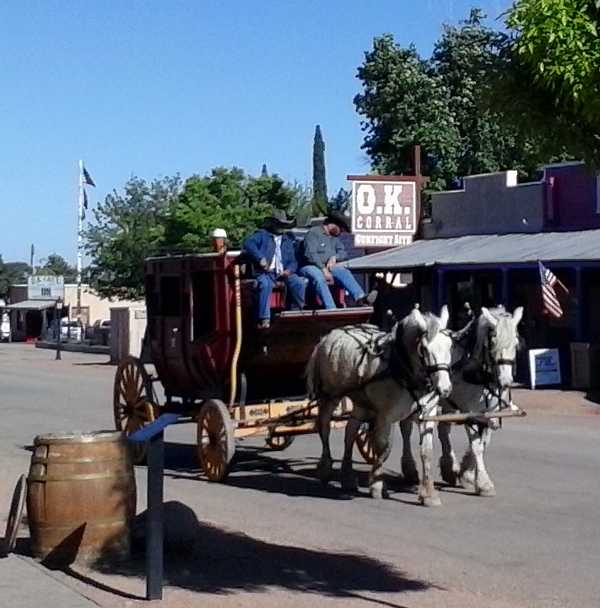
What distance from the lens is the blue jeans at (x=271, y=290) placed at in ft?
46.9

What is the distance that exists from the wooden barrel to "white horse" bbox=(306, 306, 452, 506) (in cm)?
328

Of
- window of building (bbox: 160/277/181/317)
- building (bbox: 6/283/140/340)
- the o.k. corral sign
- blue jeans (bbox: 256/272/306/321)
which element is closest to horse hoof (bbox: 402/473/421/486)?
blue jeans (bbox: 256/272/306/321)

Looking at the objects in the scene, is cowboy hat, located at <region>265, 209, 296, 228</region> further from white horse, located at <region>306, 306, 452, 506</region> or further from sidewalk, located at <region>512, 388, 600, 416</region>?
sidewalk, located at <region>512, 388, 600, 416</region>

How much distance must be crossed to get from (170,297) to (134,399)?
4.58 ft

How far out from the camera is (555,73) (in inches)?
265

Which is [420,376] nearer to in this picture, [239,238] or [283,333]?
[283,333]

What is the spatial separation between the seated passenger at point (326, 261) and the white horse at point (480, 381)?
192cm

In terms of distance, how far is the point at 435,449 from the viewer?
667 inches

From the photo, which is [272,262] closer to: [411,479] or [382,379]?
[382,379]

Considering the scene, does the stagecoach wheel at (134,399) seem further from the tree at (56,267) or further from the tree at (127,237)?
the tree at (56,267)

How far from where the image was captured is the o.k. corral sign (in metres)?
33.4

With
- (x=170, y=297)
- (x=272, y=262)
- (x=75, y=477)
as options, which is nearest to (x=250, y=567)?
(x=75, y=477)

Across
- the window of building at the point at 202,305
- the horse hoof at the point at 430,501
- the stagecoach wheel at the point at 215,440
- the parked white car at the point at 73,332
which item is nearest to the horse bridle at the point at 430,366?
the horse hoof at the point at 430,501

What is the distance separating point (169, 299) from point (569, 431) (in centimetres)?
786
